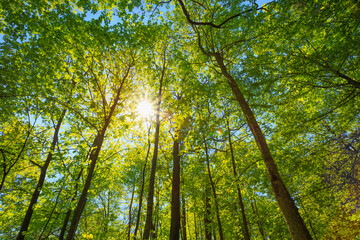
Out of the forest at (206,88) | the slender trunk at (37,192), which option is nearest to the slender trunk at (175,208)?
the forest at (206,88)

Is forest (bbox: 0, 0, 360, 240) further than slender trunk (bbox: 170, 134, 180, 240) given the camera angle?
No

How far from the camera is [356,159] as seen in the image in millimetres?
6816

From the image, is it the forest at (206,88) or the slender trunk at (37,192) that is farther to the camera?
the slender trunk at (37,192)

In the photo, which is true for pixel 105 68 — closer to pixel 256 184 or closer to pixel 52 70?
pixel 52 70

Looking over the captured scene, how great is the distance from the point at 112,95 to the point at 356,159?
11.8 m

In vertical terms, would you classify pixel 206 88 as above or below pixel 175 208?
above

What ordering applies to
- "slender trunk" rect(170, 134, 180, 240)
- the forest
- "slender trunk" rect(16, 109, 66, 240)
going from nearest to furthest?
the forest, "slender trunk" rect(16, 109, 66, 240), "slender trunk" rect(170, 134, 180, 240)

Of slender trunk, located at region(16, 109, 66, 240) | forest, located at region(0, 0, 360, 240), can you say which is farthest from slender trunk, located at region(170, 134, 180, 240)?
slender trunk, located at region(16, 109, 66, 240)

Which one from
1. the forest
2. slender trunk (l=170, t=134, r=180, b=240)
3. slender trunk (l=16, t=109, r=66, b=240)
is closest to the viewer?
the forest

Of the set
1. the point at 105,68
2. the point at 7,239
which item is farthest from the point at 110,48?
the point at 7,239

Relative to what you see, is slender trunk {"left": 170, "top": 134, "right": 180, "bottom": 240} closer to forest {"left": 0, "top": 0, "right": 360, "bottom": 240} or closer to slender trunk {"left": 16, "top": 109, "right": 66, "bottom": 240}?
forest {"left": 0, "top": 0, "right": 360, "bottom": 240}

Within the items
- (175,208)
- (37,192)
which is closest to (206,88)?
(175,208)

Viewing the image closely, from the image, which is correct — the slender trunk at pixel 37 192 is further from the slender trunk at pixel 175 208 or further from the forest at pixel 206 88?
the slender trunk at pixel 175 208

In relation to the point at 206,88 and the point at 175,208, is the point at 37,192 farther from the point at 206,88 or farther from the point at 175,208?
the point at 206,88
